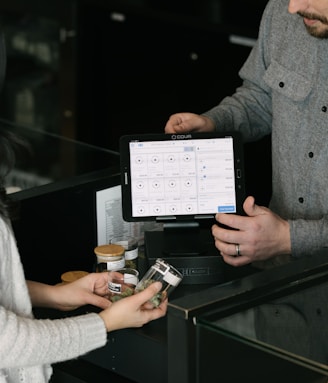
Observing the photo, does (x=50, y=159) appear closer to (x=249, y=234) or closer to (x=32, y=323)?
(x=249, y=234)

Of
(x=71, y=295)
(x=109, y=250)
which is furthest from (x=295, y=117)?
(x=71, y=295)

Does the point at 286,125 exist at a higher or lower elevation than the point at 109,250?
higher

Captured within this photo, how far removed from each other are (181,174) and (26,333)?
0.60 m

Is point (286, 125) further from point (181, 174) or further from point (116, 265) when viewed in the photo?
point (116, 265)

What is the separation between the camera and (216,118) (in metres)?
2.56

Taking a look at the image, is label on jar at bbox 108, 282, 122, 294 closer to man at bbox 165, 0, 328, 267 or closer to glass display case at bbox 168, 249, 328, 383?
man at bbox 165, 0, 328, 267

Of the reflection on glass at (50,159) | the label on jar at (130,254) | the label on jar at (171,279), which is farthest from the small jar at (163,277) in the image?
the reflection on glass at (50,159)

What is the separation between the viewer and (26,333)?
6.00ft

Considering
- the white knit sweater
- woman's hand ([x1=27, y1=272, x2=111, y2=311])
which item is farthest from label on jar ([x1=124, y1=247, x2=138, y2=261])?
the white knit sweater

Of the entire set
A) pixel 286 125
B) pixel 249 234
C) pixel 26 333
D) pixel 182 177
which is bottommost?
pixel 26 333

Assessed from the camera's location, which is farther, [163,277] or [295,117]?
[295,117]

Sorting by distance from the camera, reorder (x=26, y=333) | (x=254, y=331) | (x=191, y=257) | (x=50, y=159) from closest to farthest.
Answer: (x=254, y=331) < (x=26, y=333) < (x=191, y=257) < (x=50, y=159)

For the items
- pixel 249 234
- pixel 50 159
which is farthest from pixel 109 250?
pixel 50 159

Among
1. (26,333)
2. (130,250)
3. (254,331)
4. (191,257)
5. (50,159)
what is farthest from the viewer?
(50,159)
